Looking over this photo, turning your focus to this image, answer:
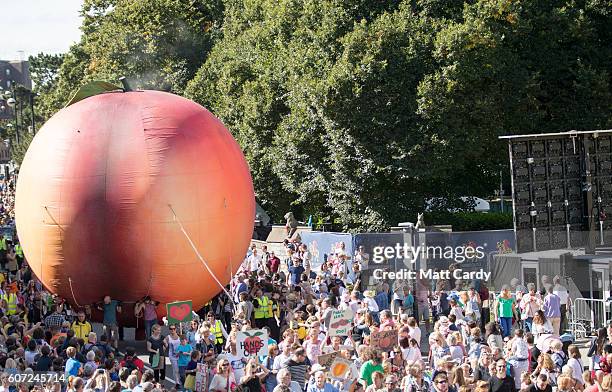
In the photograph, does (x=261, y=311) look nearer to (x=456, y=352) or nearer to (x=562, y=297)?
(x=456, y=352)

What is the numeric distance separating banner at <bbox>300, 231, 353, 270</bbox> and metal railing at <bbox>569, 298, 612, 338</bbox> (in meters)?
6.93

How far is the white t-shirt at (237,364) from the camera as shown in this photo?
1543cm

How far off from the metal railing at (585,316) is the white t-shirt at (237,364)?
935 centimetres

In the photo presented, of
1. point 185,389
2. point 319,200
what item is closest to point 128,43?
point 319,200

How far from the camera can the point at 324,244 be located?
3061 cm

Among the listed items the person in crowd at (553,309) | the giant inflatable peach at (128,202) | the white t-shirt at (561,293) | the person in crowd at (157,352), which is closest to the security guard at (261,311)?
the giant inflatable peach at (128,202)

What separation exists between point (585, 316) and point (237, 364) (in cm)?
977

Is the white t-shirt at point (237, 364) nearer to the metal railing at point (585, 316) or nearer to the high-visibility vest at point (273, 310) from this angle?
the high-visibility vest at point (273, 310)

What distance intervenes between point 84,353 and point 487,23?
19.2 metres

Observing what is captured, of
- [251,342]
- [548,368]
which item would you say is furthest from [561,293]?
[251,342]

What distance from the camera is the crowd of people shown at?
13.9 meters

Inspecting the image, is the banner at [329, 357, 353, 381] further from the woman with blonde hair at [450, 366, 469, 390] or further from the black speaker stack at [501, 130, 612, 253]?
the black speaker stack at [501, 130, 612, 253]

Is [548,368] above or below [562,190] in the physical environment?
below

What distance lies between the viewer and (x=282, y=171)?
36969 mm
